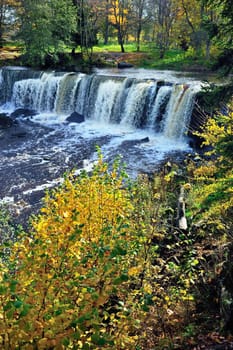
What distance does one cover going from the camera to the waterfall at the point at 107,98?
18688mm

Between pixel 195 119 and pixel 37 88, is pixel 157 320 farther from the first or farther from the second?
pixel 37 88

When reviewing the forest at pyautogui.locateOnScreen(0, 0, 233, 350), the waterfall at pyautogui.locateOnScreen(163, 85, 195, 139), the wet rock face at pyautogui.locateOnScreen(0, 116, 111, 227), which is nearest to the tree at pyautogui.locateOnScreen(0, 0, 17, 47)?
the wet rock face at pyautogui.locateOnScreen(0, 116, 111, 227)

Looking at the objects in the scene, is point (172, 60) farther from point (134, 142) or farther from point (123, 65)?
point (134, 142)

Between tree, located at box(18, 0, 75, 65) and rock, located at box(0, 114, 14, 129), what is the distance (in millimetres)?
7380

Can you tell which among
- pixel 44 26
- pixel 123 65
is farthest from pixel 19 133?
pixel 123 65

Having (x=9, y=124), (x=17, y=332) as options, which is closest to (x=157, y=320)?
(x=17, y=332)

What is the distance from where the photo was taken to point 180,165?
14.2m

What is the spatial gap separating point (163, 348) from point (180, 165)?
10524 mm

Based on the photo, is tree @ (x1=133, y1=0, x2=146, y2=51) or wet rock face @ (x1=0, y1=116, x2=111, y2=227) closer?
wet rock face @ (x1=0, y1=116, x2=111, y2=227)

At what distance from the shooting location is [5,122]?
21.3m

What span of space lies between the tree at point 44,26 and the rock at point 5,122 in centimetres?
738

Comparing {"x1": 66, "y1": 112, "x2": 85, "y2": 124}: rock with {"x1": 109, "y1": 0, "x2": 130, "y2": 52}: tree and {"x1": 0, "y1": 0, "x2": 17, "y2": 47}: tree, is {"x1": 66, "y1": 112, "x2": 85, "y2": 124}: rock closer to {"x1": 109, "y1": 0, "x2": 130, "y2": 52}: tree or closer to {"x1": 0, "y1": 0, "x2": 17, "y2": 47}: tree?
{"x1": 109, "y1": 0, "x2": 130, "y2": 52}: tree

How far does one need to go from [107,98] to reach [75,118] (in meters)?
2.12

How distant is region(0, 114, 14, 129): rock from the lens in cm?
2047
